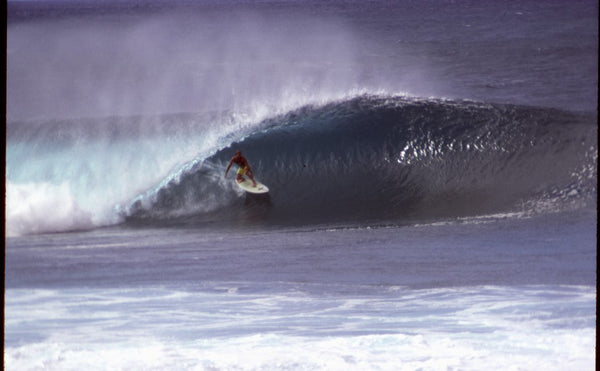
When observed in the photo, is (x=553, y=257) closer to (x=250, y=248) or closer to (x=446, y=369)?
(x=446, y=369)

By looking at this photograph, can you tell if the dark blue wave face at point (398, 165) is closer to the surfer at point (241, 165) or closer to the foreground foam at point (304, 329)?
the surfer at point (241, 165)

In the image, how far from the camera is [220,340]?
366cm

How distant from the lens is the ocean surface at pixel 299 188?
12.0ft

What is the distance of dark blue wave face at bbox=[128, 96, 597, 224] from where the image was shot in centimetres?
418

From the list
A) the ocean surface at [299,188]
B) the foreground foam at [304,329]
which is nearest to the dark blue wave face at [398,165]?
the ocean surface at [299,188]

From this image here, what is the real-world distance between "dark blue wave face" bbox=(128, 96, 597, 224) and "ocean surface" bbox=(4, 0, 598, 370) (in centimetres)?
1

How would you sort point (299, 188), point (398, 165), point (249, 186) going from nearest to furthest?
point (249, 186)
point (299, 188)
point (398, 165)

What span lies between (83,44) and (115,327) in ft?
5.15

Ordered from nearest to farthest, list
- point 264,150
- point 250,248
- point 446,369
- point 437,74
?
point 446,369 < point 250,248 < point 437,74 < point 264,150

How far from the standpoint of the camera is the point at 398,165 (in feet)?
15.6

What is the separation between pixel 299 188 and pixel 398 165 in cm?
65

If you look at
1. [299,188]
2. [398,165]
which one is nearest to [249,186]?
[299,188]

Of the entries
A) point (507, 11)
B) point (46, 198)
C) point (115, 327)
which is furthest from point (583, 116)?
point (46, 198)

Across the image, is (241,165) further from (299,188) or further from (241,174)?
(299,188)
